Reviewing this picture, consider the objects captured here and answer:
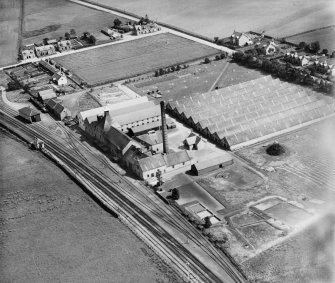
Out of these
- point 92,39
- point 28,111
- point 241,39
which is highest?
point 241,39

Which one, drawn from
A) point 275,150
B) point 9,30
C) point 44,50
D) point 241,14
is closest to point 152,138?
point 275,150

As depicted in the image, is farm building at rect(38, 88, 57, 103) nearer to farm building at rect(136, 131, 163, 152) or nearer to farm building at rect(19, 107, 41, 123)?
farm building at rect(19, 107, 41, 123)

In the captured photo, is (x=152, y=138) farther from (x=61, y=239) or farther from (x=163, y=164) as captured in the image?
(x=61, y=239)

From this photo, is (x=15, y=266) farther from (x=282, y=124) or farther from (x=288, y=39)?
(x=288, y=39)

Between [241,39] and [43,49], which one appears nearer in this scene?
[241,39]

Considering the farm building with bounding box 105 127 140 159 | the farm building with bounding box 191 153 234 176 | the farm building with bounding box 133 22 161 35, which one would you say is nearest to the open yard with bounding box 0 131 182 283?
the farm building with bounding box 105 127 140 159

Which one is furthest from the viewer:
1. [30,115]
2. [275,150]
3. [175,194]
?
[30,115]

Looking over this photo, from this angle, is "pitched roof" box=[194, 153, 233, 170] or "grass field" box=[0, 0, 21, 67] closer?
"pitched roof" box=[194, 153, 233, 170]

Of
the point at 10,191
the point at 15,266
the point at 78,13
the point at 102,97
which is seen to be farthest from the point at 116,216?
the point at 78,13
